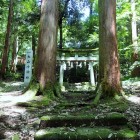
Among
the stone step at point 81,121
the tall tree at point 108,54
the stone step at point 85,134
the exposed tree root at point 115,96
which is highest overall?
the tall tree at point 108,54

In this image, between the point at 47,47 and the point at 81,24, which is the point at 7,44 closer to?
the point at 81,24

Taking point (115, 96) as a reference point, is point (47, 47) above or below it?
above

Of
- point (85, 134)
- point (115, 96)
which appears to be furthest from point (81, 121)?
point (115, 96)

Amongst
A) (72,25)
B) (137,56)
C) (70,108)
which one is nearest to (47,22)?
(70,108)

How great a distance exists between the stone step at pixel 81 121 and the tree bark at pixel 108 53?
7.69ft

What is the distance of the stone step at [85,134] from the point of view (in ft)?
14.8

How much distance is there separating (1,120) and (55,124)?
4.45 feet

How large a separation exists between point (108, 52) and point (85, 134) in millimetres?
3755

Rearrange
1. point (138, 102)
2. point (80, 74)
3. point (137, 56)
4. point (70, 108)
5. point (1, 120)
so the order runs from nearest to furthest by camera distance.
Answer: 1. point (1, 120)
2. point (70, 108)
3. point (138, 102)
4. point (137, 56)
5. point (80, 74)

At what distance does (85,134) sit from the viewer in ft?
14.9

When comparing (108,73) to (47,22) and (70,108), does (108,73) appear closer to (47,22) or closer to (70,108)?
(70,108)

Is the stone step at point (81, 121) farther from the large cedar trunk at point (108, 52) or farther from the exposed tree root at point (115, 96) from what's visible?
the large cedar trunk at point (108, 52)

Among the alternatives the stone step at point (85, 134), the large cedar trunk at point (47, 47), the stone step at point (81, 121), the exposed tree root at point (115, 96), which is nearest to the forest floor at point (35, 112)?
the exposed tree root at point (115, 96)

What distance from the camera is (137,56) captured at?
1582cm
